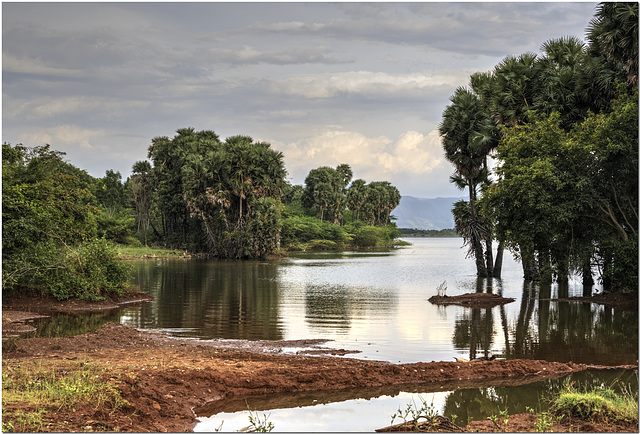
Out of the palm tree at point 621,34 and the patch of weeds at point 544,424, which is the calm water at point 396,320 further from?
the palm tree at point 621,34

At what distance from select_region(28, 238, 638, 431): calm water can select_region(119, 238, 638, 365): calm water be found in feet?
0.12

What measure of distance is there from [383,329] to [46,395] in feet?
38.4

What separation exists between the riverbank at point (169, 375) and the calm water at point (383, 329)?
0.48 metres

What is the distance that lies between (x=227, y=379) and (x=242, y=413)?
4.43ft

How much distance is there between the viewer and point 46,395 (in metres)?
8.67

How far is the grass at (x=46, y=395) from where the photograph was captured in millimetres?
7605

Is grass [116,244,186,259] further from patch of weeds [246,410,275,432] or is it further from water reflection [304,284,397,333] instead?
patch of weeds [246,410,275,432]

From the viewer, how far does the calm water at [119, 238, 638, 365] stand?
612 inches

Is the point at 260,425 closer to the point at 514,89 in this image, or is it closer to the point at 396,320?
the point at 396,320

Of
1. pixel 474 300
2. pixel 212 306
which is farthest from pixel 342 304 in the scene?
pixel 474 300

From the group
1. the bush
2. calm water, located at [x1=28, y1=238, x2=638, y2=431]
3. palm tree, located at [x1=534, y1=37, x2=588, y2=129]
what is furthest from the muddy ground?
palm tree, located at [x1=534, y1=37, x2=588, y2=129]

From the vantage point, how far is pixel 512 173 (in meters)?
24.5

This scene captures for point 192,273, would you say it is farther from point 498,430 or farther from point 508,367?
point 498,430

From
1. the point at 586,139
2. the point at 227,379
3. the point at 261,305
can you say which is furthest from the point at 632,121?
the point at 227,379
